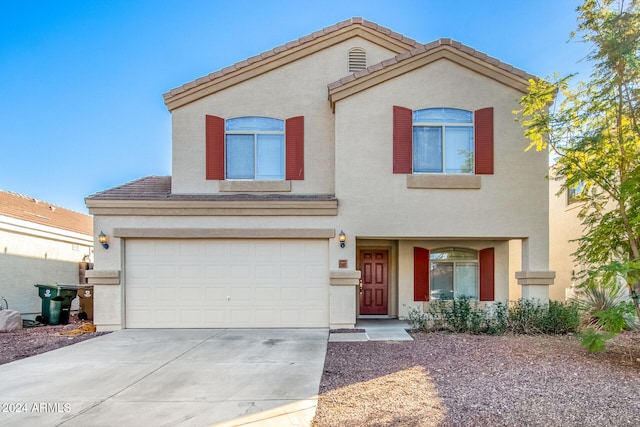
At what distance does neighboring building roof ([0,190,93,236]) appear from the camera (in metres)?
12.8

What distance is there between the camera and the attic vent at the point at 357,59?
37.2ft

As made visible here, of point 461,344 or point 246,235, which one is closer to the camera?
point 461,344

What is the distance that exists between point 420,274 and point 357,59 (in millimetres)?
6484

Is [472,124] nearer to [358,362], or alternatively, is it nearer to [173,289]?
[358,362]

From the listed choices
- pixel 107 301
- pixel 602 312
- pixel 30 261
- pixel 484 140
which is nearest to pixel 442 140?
pixel 484 140

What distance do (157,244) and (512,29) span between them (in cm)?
1250

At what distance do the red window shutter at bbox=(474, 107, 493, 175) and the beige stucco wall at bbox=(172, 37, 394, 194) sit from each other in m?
3.77

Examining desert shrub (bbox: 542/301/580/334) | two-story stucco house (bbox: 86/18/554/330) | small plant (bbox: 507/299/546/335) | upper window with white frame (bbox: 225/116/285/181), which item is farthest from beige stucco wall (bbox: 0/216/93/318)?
desert shrub (bbox: 542/301/580/334)

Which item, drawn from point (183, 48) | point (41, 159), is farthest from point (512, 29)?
point (41, 159)

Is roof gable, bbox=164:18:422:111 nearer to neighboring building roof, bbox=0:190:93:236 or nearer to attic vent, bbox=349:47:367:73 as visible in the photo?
attic vent, bbox=349:47:367:73

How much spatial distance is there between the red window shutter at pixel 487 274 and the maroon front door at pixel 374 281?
2.68m

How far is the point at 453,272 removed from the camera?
447 inches

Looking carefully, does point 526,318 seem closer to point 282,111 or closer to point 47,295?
point 282,111

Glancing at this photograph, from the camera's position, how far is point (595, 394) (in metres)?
5.04
